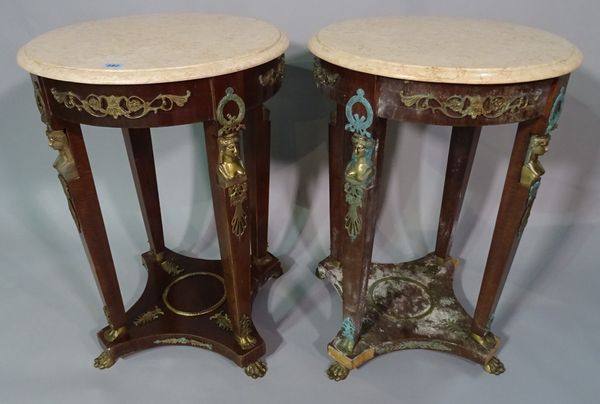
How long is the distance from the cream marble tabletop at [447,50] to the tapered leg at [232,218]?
0.29 m

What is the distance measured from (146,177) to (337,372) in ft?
2.73

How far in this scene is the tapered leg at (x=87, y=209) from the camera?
1214 mm

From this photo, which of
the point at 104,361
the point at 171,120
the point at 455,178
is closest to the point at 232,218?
the point at 171,120

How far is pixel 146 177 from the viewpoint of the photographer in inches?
67.6

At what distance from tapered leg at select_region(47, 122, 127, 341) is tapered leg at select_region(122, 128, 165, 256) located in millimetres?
349

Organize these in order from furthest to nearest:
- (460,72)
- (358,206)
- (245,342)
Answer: (245,342), (358,206), (460,72)

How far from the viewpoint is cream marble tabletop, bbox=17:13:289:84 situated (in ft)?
3.41

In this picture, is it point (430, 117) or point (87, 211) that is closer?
point (430, 117)

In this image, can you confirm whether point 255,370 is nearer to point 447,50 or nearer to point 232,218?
point 232,218

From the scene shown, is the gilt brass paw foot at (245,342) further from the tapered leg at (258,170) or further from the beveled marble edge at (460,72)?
the beveled marble edge at (460,72)

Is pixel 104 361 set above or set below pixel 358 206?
below

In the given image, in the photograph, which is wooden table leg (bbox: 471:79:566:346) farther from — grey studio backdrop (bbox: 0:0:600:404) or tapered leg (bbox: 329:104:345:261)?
tapered leg (bbox: 329:104:345:261)

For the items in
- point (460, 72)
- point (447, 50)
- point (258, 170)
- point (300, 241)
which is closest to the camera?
point (460, 72)

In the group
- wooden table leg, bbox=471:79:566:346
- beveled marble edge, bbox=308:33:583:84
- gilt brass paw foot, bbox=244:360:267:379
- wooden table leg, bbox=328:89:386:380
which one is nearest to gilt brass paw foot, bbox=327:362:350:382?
wooden table leg, bbox=328:89:386:380
